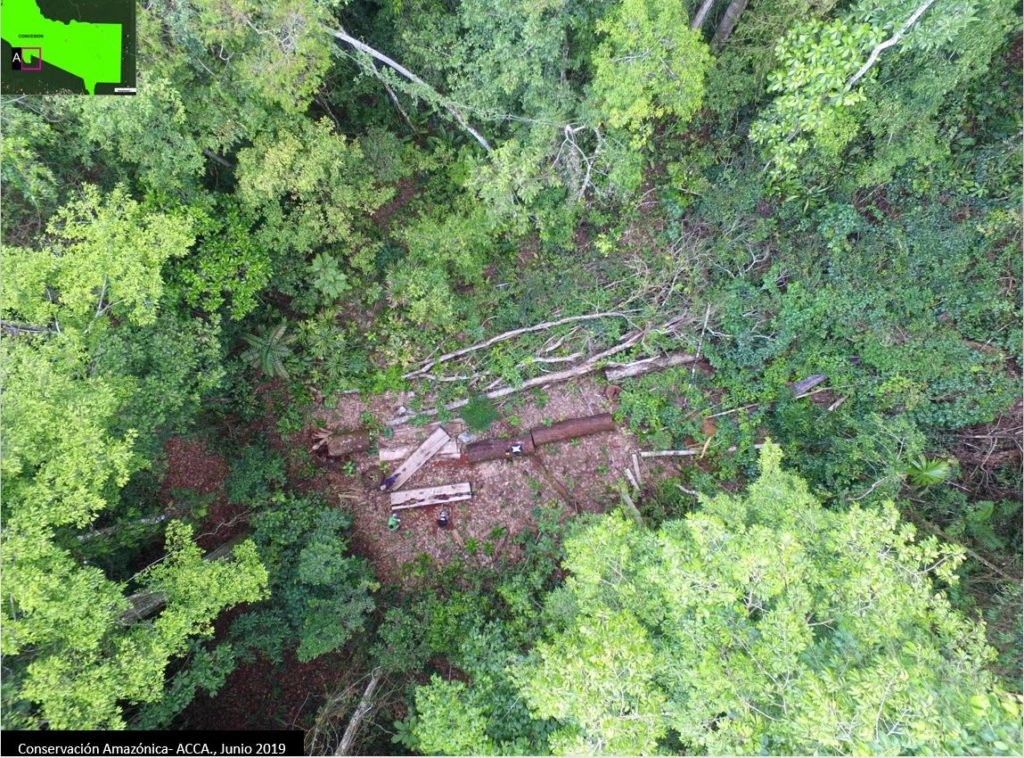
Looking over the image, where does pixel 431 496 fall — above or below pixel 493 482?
below

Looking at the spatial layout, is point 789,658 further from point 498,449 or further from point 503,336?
point 503,336

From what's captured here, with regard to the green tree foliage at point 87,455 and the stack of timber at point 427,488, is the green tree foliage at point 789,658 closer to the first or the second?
the stack of timber at point 427,488

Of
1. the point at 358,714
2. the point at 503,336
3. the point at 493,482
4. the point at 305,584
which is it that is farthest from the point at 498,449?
the point at 358,714

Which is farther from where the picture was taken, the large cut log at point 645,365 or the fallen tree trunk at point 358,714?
the large cut log at point 645,365

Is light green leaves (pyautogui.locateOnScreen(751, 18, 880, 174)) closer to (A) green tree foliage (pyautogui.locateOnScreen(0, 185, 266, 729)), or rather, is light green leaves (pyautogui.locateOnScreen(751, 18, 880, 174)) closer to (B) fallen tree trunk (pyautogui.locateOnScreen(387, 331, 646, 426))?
(B) fallen tree trunk (pyautogui.locateOnScreen(387, 331, 646, 426))

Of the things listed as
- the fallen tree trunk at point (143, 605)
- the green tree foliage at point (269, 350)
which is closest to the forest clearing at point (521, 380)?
the fallen tree trunk at point (143, 605)

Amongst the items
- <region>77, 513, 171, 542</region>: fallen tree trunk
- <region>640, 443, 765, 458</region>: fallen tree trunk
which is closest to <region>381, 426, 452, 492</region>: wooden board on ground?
<region>77, 513, 171, 542</region>: fallen tree trunk

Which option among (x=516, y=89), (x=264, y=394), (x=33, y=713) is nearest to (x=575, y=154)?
(x=516, y=89)
